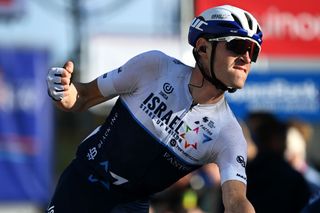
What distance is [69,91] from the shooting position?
18.0 feet

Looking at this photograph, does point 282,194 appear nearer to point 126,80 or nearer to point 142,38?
point 126,80

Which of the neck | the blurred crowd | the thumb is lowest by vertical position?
the blurred crowd

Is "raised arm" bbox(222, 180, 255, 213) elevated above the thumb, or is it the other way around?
the thumb

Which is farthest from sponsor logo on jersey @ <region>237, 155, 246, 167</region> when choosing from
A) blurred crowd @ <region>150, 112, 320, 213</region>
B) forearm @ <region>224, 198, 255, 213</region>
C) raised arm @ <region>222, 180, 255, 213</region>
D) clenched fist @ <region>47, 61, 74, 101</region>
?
blurred crowd @ <region>150, 112, 320, 213</region>

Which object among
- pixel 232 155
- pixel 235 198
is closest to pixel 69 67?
pixel 232 155

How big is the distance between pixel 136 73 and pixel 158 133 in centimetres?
36

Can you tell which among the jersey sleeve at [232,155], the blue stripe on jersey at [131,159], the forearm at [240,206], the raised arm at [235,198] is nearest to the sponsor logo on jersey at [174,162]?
the blue stripe on jersey at [131,159]

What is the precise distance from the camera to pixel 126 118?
560 cm

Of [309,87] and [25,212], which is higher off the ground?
[309,87]

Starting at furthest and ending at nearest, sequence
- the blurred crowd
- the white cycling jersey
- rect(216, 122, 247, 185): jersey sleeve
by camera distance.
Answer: the blurred crowd < the white cycling jersey < rect(216, 122, 247, 185): jersey sleeve

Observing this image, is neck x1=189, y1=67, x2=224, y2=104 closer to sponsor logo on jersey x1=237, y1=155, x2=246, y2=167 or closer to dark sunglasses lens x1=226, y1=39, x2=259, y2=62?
dark sunglasses lens x1=226, y1=39, x2=259, y2=62

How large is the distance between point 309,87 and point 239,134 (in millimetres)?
4052

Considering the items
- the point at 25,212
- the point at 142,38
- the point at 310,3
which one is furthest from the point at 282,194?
the point at 25,212

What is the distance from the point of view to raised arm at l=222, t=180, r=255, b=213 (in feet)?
16.9
